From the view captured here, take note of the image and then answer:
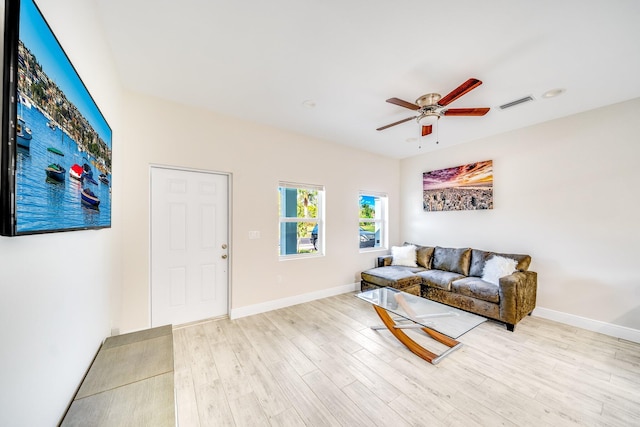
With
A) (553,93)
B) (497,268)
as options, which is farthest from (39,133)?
(497,268)

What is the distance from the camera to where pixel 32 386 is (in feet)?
2.81

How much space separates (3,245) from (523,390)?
10.3 feet

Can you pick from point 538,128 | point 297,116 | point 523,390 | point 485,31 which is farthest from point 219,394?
point 538,128

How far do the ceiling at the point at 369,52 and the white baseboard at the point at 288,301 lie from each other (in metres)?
2.65

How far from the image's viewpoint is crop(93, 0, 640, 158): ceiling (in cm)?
162

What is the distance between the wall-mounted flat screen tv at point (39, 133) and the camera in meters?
0.66

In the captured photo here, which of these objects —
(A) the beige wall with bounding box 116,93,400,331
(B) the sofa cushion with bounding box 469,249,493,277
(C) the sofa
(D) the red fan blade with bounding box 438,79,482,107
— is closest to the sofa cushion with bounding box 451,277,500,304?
(C) the sofa

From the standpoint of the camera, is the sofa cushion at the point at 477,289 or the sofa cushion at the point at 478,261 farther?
the sofa cushion at the point at 478,261

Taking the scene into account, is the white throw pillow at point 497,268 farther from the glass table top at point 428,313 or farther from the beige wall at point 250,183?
the beige wall at point 250,183

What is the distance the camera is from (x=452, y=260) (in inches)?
158

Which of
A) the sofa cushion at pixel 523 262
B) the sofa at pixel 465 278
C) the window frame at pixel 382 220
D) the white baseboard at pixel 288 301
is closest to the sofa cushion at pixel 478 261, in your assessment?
the sofa at pixel 465 278

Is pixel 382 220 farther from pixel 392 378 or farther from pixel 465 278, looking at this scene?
pixel 392 378

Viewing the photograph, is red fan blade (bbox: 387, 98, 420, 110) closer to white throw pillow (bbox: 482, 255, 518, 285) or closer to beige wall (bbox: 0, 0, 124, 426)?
beige wall (bbox: 0, 0, 124, 426)

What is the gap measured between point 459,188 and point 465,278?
157 centimetres
